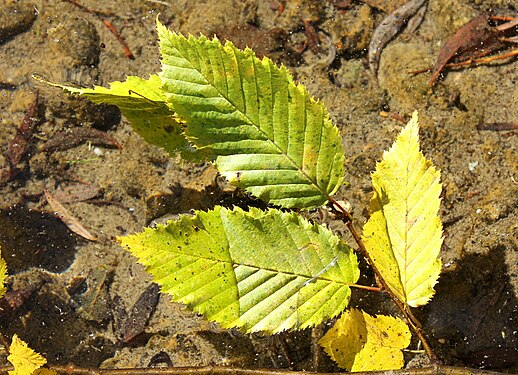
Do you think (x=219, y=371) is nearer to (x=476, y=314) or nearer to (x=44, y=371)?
(x=44, y=371)

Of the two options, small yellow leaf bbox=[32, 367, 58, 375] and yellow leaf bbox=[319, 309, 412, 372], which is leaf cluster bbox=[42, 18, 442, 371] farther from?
small yellow leaf bbox=[32, 367, 58, 375]

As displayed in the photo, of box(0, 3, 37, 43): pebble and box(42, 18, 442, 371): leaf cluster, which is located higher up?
box(0, 3, 37, 43): pebble

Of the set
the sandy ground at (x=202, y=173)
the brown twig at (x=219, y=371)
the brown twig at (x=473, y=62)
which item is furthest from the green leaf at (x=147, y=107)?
the brown twig at (x=473, y=62)

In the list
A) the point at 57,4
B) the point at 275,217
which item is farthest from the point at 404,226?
the point at 57,4

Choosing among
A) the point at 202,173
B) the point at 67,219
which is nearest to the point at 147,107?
the point at 202,173

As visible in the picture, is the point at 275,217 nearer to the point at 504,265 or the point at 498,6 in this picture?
the point at 504,265

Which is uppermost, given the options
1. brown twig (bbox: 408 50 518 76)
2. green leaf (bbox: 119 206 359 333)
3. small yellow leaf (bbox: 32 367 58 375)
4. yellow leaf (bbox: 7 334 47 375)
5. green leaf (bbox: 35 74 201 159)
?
brown twig (bbox: 408 50 518 76)

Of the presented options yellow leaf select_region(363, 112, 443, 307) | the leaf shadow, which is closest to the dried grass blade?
yellow leaf select_region(363, 112, 443, 307)
